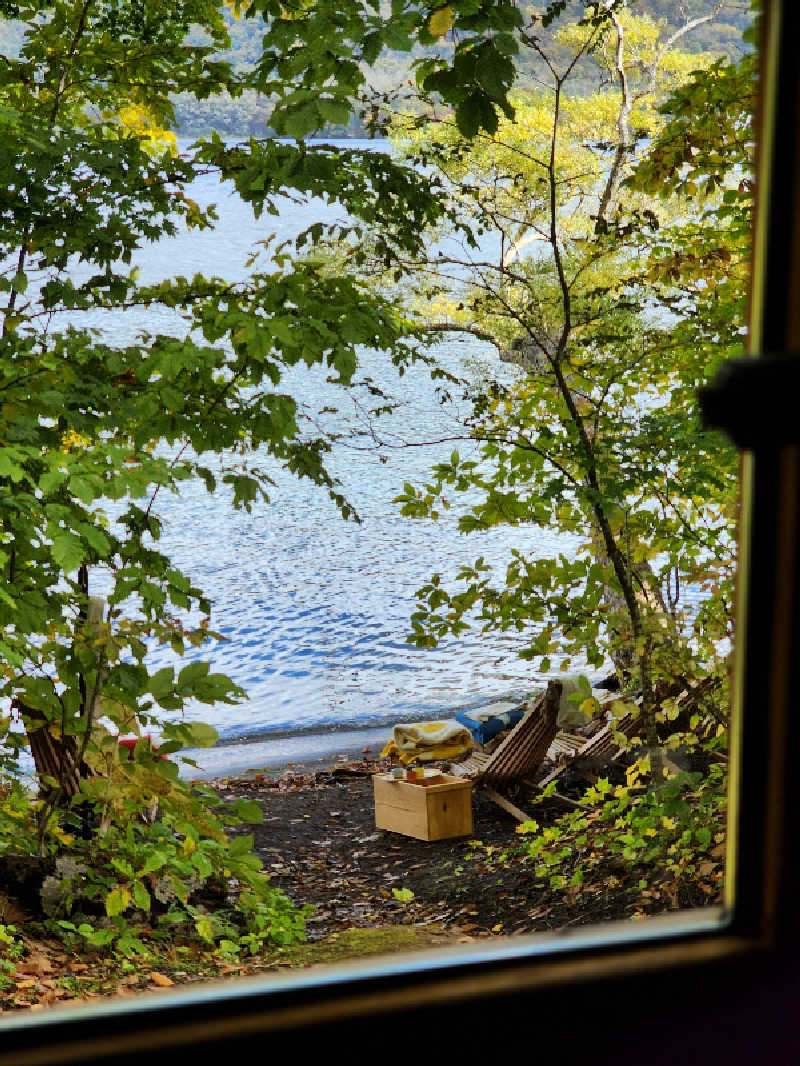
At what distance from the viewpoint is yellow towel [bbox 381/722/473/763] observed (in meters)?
6.56

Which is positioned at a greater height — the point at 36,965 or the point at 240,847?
the point at 240,847

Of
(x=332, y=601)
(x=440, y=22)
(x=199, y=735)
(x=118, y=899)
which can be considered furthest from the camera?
(x=332, y=601)

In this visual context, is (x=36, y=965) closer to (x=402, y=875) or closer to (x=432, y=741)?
(x=402, y=875)

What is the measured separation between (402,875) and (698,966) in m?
4.98

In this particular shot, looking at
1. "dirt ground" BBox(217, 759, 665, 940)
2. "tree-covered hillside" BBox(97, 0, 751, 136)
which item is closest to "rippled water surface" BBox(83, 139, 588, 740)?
"tree-covered hillside" BBox(97, 0, 751, 136)

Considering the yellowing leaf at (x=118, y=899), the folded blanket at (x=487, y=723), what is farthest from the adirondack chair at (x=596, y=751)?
the yellowing leaf at (x=118, y=899)

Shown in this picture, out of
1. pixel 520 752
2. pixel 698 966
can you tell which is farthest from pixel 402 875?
pixel 698 966

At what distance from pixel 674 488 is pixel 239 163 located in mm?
1620

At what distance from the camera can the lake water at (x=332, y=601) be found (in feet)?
43.1

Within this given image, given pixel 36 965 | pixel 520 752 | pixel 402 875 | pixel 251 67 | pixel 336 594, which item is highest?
pixel 251 67

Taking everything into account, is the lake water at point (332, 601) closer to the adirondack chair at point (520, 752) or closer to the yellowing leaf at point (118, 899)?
the adirondack chair at point (520, 752)

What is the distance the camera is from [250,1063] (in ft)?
1.31

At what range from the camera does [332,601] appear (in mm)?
16188

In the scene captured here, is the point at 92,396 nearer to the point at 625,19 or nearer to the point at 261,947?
the point at 261,947
